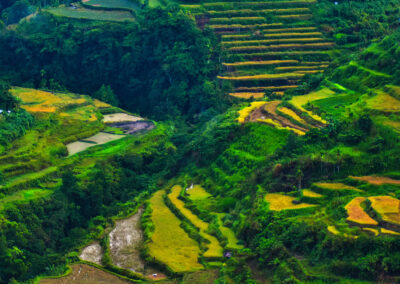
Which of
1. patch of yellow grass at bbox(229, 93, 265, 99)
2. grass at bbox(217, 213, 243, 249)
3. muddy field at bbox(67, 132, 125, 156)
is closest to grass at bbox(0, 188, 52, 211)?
muddy field at bbox(67, 132, 125, 156)

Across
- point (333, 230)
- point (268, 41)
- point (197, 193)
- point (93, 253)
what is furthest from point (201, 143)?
point (333, 230)

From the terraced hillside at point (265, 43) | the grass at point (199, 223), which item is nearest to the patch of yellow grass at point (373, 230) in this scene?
the grass at point (199, 223)

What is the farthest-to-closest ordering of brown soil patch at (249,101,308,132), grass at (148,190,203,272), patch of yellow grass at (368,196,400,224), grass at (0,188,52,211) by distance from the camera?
brown soil patch at (249,101,308,132), grass at (0,188,52,211), grass at (148,190,203,272), patch of yellow grass at (368,196,400,224)

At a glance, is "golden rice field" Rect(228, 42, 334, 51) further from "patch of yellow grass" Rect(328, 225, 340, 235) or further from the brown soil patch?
"patch of yellow grass" Rect(328, 225, 340, 235)

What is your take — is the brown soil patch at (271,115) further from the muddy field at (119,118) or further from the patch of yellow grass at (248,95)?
the muddy field at (119,118)

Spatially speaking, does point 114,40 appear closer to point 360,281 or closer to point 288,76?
point 288,76

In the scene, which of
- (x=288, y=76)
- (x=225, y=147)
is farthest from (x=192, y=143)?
(x=288, y=76)
